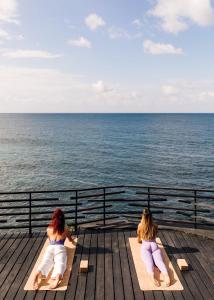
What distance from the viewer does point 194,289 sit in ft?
20.7

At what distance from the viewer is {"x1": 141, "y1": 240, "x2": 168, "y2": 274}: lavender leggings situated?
6703mm

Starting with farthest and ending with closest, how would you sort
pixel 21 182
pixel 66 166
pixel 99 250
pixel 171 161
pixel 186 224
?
pixel 171 161 → pixel 66 166 → pixel 21 182 → pixel 186 224 → pixel 99 250

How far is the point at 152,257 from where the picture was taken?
23.6 feet

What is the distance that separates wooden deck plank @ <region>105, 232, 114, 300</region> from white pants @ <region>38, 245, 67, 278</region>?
3.64 ft

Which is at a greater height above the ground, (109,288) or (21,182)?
(109,288)

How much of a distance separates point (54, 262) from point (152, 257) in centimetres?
256

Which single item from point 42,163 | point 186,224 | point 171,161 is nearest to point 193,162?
point 171,161

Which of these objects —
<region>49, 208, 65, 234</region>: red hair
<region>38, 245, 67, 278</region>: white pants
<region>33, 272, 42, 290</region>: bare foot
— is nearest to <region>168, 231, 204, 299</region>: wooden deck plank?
<region>38, 245, 67, 278</region>: white pants

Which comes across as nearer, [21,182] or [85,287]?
[85,287]

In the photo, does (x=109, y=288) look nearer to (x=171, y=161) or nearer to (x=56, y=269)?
(x=56, y=269)

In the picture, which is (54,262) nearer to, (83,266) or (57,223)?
(83,266)

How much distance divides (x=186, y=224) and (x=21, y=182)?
36.9m

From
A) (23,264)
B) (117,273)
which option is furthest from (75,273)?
(23,264)

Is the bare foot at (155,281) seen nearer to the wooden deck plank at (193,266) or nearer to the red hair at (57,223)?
the wooden deck plank at (193,266)
